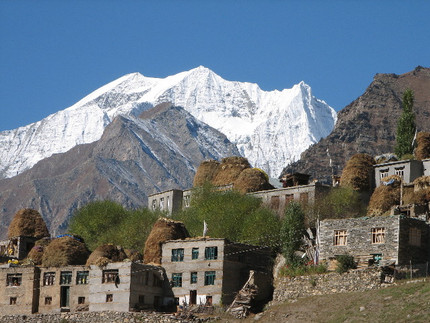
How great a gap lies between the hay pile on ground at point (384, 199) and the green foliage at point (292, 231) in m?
8.71

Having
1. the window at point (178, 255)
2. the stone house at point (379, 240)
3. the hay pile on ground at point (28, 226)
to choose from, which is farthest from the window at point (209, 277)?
the hay pile on ground at point (28, 226)

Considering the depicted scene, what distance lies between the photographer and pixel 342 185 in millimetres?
110375

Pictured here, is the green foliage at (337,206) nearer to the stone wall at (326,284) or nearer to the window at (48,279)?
the stone wall at (326,284)

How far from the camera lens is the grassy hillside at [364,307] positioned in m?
71.1

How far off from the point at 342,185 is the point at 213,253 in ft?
85.5

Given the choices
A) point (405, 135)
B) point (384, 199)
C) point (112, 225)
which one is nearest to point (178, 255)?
point (384, 199)

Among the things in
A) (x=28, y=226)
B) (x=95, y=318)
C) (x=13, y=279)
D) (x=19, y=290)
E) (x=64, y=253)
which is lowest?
(x=95, y=318)

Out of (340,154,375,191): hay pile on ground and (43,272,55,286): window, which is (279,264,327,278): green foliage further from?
(340,154,375,191): hay pile on ground

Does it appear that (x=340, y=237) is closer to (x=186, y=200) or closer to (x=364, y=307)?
(x=364, y=307)

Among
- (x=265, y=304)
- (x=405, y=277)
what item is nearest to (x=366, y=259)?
(x=405, y=277)

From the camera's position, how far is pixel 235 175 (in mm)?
123500

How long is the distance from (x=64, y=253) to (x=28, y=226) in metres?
20.0

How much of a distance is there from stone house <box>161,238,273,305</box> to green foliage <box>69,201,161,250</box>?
1704 cm

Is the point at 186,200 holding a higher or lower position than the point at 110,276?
higher
